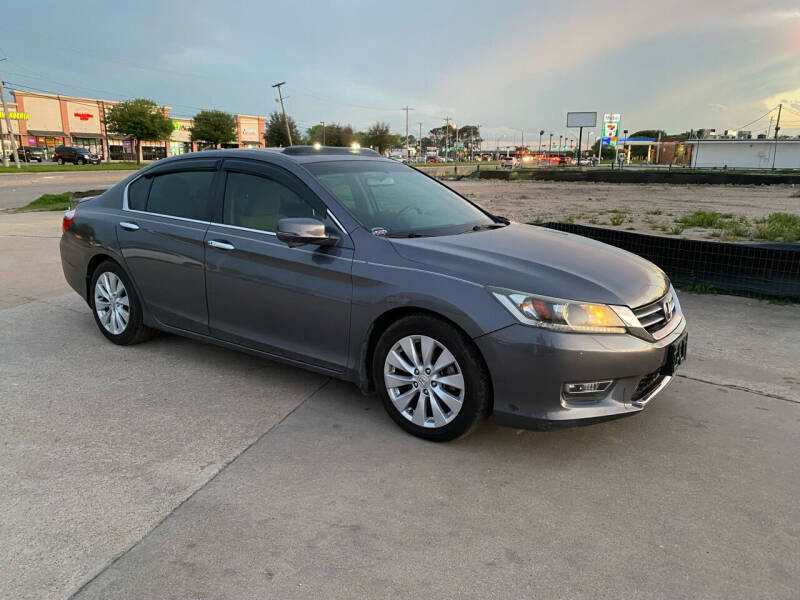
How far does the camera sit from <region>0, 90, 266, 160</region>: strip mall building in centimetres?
6900

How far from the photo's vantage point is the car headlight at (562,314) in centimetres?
312

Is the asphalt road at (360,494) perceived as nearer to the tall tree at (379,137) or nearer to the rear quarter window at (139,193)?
the rear quarter window at (139,193)

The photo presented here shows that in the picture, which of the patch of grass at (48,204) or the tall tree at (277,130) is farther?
the tall tree at (277,130)

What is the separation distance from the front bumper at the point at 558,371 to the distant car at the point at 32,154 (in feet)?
236

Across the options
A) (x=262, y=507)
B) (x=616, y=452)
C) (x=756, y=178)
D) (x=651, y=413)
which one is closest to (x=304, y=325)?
(x=262, y=507)

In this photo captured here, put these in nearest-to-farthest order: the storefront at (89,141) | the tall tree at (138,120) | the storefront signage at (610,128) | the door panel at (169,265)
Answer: the door panel at (169,265) < the tall tree at (138,120) < the storefront at (89,141) < the storefront signage at (610,128)

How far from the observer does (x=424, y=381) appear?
11.3ft

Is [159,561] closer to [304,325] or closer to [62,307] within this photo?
[304,325]

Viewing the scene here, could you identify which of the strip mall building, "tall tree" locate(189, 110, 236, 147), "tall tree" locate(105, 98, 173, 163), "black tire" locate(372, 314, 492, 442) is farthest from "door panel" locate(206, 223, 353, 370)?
"tall tree" locate(189, 110, 236, 147)

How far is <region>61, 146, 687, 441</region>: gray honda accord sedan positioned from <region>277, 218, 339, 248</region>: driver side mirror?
10 mm

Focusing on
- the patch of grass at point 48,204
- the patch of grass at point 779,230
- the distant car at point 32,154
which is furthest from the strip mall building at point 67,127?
the patch of grass at point 779,230

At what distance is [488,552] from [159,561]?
4.46ft

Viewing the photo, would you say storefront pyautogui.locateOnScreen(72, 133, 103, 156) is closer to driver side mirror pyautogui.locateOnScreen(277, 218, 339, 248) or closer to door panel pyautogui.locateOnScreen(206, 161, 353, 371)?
door panel pyautogui.locateOnScreen(206, 161, 353, 371)

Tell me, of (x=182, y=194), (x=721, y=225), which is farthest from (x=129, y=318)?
(x=721, y=225)
